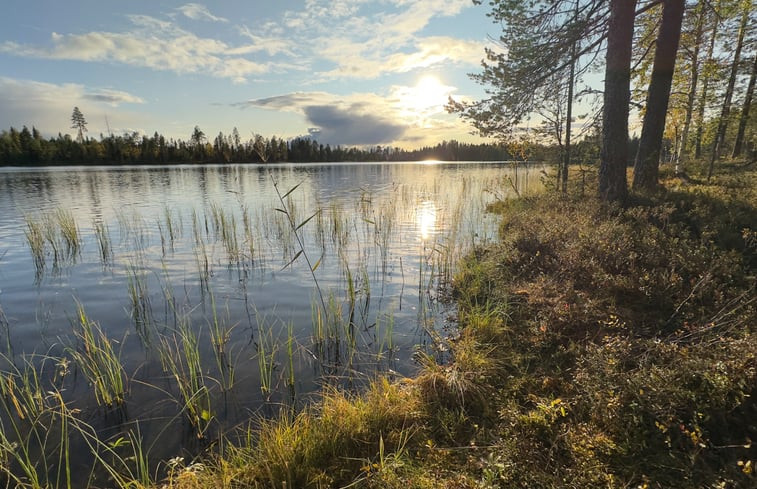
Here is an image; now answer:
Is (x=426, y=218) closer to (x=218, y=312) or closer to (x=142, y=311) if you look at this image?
(x=218, y=312)

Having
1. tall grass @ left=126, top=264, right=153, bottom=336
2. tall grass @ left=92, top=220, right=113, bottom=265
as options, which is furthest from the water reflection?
tall grass @ left=92, top=220, right=113, bottom=265

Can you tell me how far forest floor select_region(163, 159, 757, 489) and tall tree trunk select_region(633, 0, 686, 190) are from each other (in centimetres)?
565

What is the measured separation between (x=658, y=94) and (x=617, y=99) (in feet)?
6.92

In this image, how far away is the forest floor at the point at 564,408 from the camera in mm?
2553

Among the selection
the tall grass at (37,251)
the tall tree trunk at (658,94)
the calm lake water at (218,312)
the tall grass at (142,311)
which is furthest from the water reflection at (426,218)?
the tall grass at (37,251)

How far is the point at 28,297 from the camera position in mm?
7152

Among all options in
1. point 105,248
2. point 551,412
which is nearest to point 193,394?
point 551,412

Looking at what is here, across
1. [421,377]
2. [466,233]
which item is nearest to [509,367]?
[421,377]

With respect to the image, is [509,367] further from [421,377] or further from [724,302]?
[724,302]

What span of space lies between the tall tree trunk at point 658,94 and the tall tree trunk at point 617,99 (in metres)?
1.65

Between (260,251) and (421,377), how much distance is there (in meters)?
7.92

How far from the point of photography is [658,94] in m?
9.62

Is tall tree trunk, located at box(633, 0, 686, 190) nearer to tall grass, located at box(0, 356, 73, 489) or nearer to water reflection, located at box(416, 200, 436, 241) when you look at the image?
water reflection, located at box(416, 200, 436, 241)

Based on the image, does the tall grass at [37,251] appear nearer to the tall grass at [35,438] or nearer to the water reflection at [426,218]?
the tall grass at [35,438]
